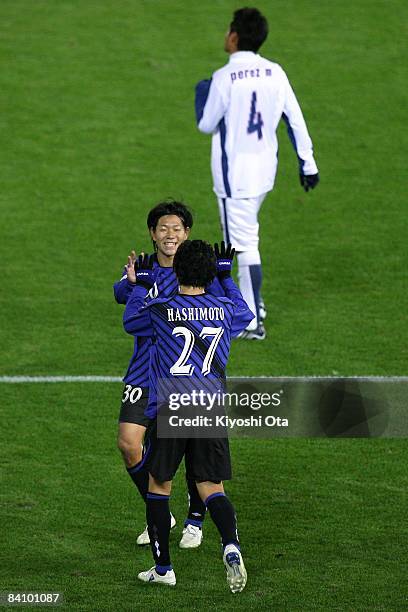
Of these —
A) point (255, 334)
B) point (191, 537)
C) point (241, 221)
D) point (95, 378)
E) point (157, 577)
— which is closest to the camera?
point (157, 577)

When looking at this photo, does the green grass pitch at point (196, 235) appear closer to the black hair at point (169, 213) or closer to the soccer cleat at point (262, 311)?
the soccer cleat at point (262, 311)

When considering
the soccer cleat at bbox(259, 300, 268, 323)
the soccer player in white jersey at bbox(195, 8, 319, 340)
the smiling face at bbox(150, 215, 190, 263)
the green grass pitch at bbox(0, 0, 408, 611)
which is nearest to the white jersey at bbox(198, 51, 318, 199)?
the soccer player in white jersey at bbox(195, 8, 319, 340)

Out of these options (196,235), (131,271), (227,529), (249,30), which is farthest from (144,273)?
(196,235)

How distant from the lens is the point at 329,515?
8305 millimetres

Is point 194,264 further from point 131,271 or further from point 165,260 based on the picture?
point 165,260

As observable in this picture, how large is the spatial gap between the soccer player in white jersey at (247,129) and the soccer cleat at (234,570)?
16.7ft

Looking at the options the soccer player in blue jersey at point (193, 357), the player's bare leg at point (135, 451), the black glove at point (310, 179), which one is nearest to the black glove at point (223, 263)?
the soccer player in blue jersey at point (193, 357)

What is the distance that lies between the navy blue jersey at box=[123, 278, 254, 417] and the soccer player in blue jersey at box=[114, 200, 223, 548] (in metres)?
0.40

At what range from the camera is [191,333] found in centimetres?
696

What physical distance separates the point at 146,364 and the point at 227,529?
1111 millimetres

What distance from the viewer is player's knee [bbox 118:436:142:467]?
768 cm

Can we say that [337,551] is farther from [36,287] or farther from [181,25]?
[181,25]

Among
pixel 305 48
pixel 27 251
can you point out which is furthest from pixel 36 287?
pixel 305 48

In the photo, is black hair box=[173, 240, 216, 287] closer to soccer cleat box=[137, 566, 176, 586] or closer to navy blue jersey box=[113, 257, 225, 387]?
navy blue jersey box=[113, 257, 225, 387]
